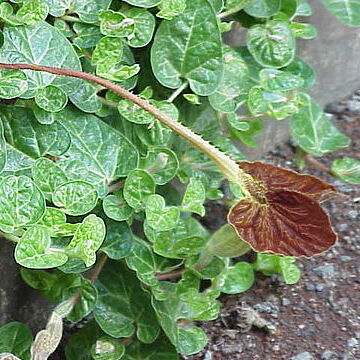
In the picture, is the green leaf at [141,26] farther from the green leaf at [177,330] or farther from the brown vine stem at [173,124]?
the green leaf at [177,330]

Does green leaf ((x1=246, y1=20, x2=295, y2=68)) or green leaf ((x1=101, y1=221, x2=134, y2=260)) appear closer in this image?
green leaf ((x1=101, y1=221, x2=134, y2=260))

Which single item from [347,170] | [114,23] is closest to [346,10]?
[347,170]

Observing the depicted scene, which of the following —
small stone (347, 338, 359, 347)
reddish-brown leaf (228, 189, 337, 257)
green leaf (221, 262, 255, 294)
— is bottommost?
small stone (347, 338, 359, 347)

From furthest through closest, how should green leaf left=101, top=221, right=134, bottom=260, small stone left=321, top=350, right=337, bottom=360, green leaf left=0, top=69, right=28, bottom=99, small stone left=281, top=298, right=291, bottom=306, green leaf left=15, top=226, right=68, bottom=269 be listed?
small stone left=281, top=298, right=291, bottom=306 < small stone left=321, top=350, right=337, bottom=360 < green leaf left=101, top=221, right=134, bottom=260 < green leaf left=0, top=69, right=28, bottom=99 < green leaf left=15, top=226, right=68, bottom=269

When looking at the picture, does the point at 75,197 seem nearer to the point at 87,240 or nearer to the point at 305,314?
the point at 87,240

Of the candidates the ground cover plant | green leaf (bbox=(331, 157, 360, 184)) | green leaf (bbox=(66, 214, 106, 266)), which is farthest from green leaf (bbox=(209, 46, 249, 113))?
green leaf (bbox=(66, 214, 106, 266))

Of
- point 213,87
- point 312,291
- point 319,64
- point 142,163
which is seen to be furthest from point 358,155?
point 142,163

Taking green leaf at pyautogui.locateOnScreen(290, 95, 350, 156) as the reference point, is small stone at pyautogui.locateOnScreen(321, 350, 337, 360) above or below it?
below

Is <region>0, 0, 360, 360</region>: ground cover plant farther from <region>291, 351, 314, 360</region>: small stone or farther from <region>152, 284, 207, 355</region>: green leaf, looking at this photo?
<region>291, 351, 314, 360</region>: small stone
